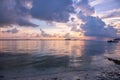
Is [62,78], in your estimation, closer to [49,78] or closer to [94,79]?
[49,78]

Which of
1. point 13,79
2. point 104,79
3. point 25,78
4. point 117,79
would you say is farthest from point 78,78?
point 13,79

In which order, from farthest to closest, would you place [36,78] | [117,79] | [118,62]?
[118,62] → [36,78] → [117,79]

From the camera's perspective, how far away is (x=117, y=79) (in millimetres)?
31719

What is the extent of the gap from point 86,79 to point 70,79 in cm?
300

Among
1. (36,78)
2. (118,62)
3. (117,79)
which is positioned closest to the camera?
(117,79)

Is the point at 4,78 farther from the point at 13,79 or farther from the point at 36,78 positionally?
the point at 36,78

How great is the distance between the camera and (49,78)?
1326 inches

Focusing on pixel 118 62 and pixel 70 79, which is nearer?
pixel 70 79

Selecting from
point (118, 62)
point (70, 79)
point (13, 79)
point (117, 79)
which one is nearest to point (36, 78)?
point (13, 79)

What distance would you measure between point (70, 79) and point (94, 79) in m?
4.46

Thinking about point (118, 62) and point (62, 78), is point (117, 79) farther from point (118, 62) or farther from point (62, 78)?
point (118, 62)

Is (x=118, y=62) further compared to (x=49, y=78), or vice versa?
(x=118, y=62)

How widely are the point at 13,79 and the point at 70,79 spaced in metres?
10.7

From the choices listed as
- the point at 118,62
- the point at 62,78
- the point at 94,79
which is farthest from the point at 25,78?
the point at 118,62
